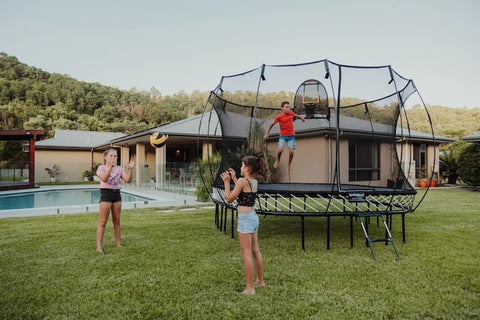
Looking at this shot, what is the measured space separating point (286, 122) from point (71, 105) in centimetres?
3447

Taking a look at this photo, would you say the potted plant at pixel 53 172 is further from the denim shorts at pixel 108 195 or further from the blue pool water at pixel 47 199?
the denim shorts at pixel 108 195

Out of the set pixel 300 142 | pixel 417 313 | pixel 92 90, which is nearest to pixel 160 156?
pixel 300 142

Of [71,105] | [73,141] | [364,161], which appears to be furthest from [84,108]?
[364,161]

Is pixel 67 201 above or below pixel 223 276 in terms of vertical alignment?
below

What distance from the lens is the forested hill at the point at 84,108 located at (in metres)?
30.6

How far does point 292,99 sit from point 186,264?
384cm

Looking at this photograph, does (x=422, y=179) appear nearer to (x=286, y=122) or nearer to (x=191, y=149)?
(x=191, y=149)

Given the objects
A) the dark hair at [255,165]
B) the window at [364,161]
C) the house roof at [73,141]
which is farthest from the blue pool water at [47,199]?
the dark hair at [255,165]

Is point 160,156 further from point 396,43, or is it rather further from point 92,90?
point 92,90

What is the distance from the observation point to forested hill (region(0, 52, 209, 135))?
31062 mm

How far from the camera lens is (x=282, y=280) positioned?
10.6 ft

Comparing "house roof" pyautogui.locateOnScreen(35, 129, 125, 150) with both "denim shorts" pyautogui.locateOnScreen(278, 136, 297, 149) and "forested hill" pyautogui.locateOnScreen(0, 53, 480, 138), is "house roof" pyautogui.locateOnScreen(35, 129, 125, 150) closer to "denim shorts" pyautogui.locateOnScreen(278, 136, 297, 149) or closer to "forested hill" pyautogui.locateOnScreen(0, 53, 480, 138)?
"forested hill" pyautogui.locateOnScreen(0, 53, 480, 138)

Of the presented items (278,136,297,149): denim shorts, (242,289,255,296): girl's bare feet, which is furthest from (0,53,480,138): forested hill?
(242,289,255,296): girl's bare feet

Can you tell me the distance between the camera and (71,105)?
34719mm
